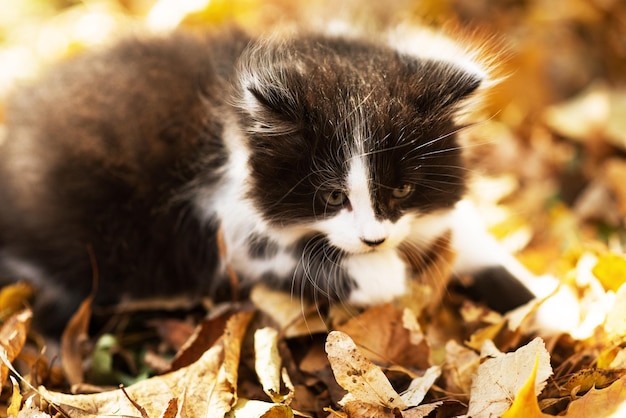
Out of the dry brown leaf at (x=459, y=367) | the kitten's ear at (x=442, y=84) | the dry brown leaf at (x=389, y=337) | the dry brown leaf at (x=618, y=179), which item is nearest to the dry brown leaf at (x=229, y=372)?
the dry brown leaf at (x=389, y=337)

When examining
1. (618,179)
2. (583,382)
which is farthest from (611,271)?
(618,179)

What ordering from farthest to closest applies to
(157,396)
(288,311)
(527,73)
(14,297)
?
(527,73) → (14,297) → (288,311) → (157,396)

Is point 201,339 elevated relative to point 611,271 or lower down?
lower down

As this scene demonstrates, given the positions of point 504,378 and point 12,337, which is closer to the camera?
point 504,378

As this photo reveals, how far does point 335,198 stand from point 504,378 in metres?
0.54

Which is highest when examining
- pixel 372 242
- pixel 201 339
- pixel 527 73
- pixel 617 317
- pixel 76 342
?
pixel 527 73

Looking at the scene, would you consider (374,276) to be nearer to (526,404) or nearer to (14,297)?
(526,404)

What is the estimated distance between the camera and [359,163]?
1.44 meters

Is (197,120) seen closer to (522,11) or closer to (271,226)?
(271,226)

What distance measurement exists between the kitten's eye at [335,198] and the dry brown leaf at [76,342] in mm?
785

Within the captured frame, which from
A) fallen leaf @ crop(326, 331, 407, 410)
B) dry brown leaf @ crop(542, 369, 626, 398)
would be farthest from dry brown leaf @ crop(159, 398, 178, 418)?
dry brown leaf @ crop(542, 369, 626, 398)

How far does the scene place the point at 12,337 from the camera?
1.61 metres

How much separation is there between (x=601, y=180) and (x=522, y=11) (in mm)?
1133

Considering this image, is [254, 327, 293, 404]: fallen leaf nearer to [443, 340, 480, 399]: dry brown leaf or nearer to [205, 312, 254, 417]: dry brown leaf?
[205, 312, 254, 417]: dry brown leaf
